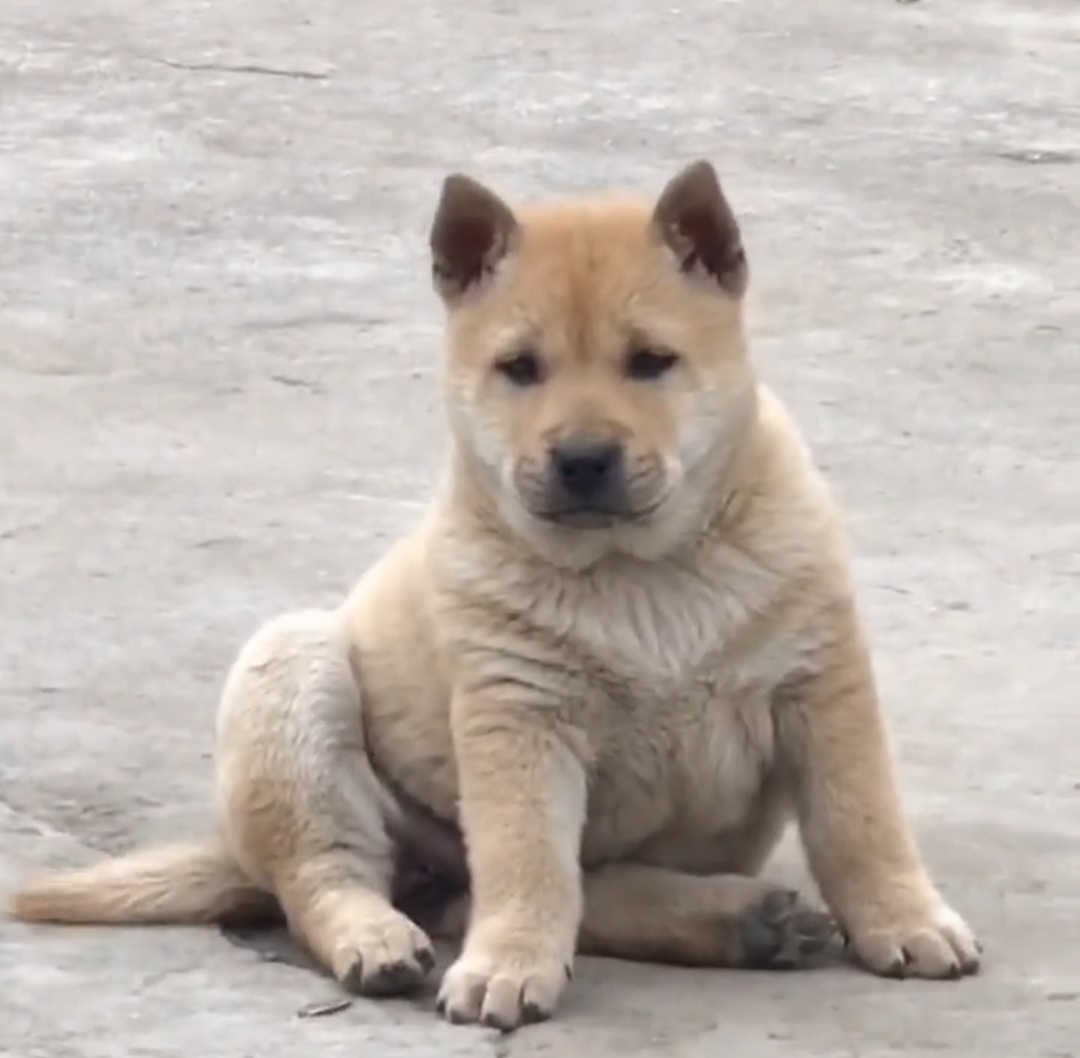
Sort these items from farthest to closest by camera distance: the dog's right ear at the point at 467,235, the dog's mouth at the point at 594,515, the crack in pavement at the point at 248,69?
the crack in pavement at the point at 248,69 < the dog's right ear at the point at 467,235 < the dog's mouth at the point at 594,515

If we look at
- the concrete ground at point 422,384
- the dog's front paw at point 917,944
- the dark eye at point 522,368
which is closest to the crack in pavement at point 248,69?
the concrete ground at point 422,384

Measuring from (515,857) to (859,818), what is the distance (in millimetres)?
569

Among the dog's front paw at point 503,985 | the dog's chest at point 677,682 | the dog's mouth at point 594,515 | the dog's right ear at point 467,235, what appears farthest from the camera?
the dog's right ear at point 467,235

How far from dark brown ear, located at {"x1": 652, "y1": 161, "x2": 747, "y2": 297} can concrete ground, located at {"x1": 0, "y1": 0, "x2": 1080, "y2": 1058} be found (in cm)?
117

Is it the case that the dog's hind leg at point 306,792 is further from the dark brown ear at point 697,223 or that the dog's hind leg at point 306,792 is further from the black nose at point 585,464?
the dark brown ear at point 697,223

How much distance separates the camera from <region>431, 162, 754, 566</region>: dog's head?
16.1 feet

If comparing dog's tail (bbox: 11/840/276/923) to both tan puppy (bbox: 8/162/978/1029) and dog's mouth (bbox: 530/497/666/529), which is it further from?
dog's mouth (bbox: 530/497/666/529)

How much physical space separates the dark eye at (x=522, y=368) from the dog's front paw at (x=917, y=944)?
40.4 inches

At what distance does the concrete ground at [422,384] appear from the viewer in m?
5.06

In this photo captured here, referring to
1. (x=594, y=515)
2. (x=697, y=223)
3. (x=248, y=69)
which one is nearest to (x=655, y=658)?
(x=594, y=515)

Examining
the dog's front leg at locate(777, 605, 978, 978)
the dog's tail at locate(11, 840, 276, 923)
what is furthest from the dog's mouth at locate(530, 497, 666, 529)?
the dog's tail at locate(11, 840, 276, 923)

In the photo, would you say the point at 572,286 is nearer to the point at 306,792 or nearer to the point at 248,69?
the point at 306,792

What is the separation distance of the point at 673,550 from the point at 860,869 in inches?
23.7

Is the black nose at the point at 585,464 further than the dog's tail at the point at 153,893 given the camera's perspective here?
No
